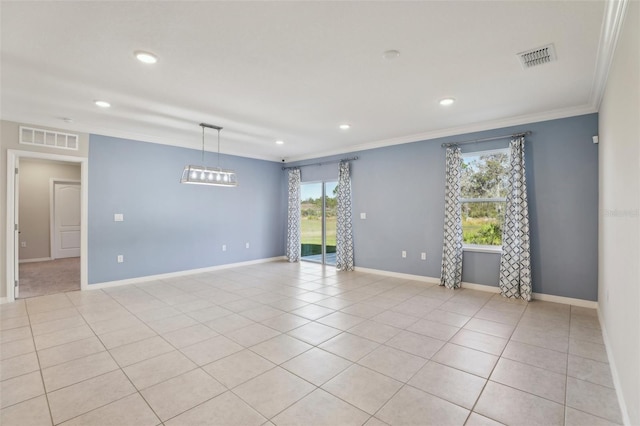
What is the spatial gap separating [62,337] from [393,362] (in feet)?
11.1

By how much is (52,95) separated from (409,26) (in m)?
4.00

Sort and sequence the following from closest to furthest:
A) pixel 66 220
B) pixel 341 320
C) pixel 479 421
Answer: pixel 479 421, pixel 341 320, pixel 66 220

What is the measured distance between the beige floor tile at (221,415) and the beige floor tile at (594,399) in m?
2.14

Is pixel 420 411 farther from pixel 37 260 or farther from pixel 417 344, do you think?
pixel 37 260

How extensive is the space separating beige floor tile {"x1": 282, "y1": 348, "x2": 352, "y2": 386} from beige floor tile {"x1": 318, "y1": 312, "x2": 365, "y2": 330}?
65 cm

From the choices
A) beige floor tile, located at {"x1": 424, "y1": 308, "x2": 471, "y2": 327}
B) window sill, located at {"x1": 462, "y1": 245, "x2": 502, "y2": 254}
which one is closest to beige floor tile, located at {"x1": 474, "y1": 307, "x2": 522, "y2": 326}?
beige floor tile, located at {"x1": 424, "y1": 308, "x2": 471, "y2": 327}

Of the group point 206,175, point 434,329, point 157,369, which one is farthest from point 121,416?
point 206,175

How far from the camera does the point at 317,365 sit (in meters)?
2.60

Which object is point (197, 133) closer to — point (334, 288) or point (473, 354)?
point (334, 288)

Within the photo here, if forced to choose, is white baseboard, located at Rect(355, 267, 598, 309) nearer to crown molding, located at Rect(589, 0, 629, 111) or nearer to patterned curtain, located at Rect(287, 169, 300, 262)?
patterned curtain, located at Rect(287, 169, 300, 262)

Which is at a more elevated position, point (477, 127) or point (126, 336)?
point (477, 127)

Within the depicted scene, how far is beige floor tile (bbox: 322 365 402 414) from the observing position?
2.10 meters

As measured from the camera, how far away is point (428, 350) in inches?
112

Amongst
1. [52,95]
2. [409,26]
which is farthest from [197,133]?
[409,26]
